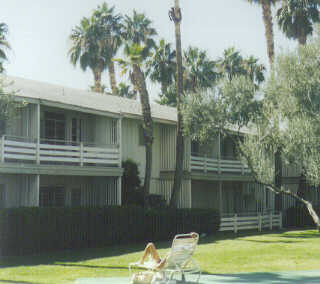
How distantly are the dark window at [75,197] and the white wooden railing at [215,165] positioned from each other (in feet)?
20.9

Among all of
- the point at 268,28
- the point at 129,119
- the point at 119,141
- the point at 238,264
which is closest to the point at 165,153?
the point at 129,119

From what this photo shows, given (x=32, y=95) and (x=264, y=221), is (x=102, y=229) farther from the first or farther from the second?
(x=264, y=221)

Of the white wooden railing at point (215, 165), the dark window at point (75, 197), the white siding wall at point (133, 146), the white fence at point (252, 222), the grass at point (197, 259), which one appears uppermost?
the white siding wall at point (133, 146)

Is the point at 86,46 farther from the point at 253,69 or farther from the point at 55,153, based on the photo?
the point at 55,153


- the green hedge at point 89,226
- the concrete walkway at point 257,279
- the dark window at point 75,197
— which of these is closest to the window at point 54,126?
the dark window at point 75,197

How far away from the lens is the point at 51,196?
24766 millimetres

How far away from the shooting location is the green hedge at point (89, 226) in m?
18.5

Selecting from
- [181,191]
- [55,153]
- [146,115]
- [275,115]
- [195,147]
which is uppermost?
[146,115]

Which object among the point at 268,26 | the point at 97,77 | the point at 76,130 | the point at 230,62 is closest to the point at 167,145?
the point at 76,130

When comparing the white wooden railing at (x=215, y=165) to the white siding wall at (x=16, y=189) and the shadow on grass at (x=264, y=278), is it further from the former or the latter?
the shadow on grass at (x=264, y=278)

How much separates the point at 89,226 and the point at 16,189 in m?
3.39

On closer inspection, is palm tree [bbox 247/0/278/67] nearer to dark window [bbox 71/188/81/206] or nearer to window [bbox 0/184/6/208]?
dark window [bbox 71/188/81/206]

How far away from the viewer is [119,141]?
2439 centimetres

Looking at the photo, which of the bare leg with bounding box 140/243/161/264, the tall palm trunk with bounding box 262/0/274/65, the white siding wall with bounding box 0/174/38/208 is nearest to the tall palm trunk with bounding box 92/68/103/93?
the tall palm trunk with bounding box 262/0/274/65
